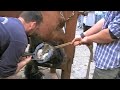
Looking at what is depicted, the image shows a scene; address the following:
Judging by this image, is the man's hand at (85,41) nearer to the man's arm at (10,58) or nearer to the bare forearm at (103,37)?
the bare forearm at (103,37)

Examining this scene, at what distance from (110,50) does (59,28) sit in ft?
3.42

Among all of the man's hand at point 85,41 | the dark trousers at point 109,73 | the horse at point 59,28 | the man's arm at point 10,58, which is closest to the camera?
the dark trousers at point 109,73

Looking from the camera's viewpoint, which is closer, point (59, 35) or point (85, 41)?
point (85, 41)

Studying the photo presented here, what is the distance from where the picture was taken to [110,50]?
158 centimetres

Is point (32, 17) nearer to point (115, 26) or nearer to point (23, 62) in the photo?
point (23, 62)

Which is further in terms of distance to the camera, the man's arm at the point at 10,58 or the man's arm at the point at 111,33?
the man's arm at the point at 10,58

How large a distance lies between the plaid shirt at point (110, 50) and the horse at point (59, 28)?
77cm

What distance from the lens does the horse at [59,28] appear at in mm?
2273

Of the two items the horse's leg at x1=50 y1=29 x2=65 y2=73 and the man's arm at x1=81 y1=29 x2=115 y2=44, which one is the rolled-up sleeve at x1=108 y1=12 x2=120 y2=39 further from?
the horse's leg at x1=50 y1=29 x2=65 y2=73

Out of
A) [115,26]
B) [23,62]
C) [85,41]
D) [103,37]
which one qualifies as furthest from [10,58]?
[115,26]

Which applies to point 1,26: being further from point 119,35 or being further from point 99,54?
point 119,35

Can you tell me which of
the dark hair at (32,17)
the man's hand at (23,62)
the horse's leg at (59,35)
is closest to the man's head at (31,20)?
the dark hair at (32,17)
